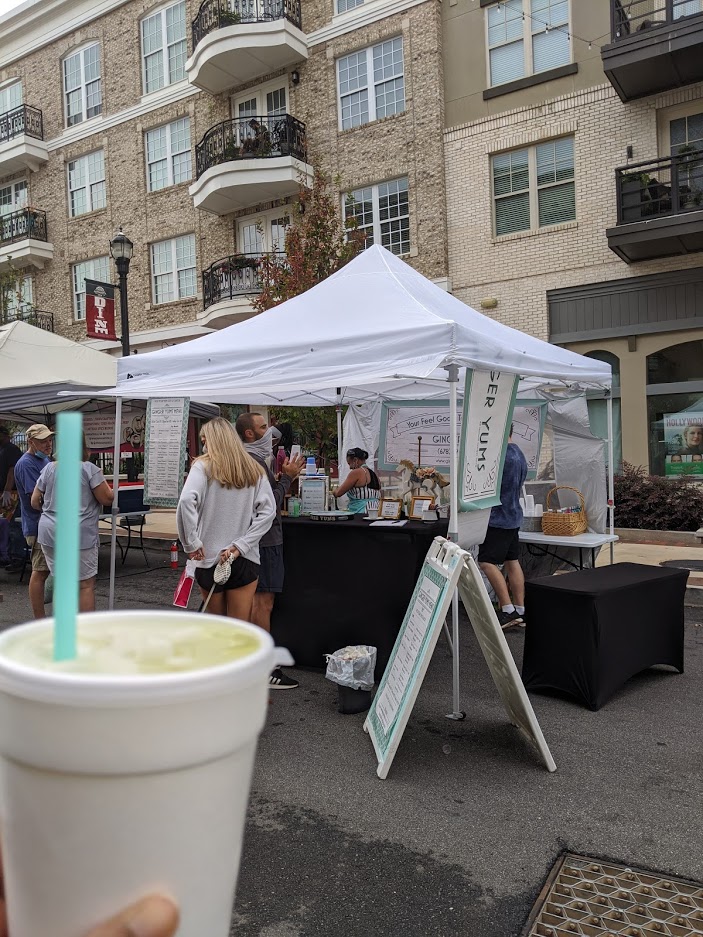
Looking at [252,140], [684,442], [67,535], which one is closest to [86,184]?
[252,140]

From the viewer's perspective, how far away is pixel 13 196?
78.9 ft

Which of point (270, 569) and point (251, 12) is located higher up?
point (251, 12)

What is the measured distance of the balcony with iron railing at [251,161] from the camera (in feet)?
55.9

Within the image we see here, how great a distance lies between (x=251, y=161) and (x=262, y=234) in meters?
1.86

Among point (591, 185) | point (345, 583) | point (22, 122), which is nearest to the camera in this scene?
point (345, 583)

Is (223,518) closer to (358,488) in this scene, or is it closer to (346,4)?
(358,488)

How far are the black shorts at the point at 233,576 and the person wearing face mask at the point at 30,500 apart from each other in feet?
8.32

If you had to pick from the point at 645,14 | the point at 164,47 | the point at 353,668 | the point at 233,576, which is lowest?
the point at 353,668

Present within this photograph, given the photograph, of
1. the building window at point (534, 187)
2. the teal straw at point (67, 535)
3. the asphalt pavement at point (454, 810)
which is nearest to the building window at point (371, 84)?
the building window at point (534, 187)

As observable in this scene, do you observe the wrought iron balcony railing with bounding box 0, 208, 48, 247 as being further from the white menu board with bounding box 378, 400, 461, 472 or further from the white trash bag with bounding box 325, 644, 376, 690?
the white trash bag with bounding box 325, 644, 376, 690

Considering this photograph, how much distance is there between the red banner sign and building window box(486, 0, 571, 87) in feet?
31.1

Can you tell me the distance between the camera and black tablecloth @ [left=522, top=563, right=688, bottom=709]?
4770mm

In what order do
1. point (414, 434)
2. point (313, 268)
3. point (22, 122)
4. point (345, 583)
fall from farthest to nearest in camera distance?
point (22, 122) < point (313, 268) < point (414, 434) < point (345, 583)

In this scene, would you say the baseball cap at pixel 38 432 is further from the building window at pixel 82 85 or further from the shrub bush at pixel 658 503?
the building window at pixel 82 85
